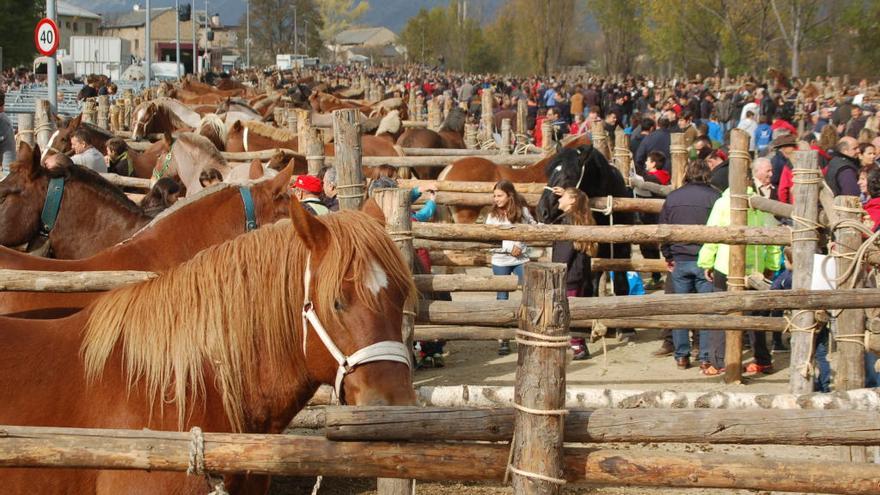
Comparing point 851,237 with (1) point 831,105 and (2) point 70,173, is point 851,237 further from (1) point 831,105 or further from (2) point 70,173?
(1) point 831,105

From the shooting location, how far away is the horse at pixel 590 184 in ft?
33.3

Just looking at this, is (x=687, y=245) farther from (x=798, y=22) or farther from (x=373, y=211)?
(x=798, y=22)

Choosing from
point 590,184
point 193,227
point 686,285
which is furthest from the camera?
point 590,184

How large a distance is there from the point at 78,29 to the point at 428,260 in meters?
111

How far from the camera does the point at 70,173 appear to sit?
6.50 metres

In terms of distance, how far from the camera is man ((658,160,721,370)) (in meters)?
8.73

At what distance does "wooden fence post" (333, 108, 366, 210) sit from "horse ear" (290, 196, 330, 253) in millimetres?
2065

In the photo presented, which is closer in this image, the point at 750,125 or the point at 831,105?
the point at 750,125

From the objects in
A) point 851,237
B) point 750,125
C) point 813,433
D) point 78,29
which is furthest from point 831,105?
point 78,29

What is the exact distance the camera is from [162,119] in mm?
16109

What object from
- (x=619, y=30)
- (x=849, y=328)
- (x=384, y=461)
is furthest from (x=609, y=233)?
(x=619, y=30)

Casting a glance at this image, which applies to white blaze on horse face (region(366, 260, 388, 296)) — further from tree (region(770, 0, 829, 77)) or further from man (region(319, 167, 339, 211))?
tree (region(770, 0, 829, 77))

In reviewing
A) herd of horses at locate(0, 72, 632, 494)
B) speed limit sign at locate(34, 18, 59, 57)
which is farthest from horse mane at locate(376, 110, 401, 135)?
herd of horses at locate(0, 72, 632, 494)

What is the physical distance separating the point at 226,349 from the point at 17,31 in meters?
60.5
